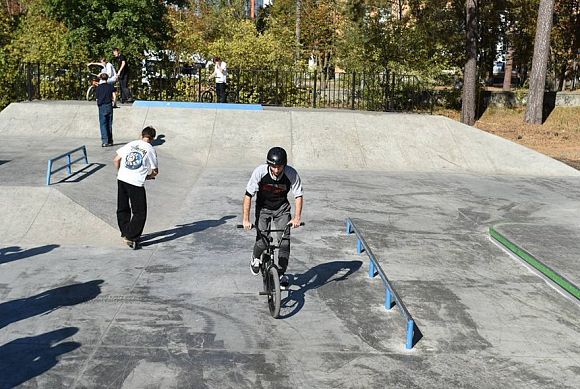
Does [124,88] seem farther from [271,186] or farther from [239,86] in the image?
[271,186]

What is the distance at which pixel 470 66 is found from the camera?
24.9m

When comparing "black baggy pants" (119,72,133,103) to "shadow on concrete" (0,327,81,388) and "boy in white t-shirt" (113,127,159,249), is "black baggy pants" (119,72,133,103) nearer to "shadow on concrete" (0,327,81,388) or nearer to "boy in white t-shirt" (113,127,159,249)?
"boy in white t-shirt" (113,127,159,249)

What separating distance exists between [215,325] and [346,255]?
3241 mm

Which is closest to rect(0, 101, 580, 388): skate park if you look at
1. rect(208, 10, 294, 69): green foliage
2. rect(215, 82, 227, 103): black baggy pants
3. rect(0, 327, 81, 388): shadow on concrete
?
rect(0, 327, 81, 388): shadow on concrete

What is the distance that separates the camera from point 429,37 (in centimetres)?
2802

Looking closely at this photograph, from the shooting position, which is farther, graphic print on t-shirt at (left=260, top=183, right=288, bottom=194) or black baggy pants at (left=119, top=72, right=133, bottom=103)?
black baggy pants at (left=119, top=72, right=133, bottom=103)

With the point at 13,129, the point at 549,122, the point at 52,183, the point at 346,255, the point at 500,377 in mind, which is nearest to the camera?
the point at 500,377

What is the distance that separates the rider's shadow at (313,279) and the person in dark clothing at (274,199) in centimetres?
34

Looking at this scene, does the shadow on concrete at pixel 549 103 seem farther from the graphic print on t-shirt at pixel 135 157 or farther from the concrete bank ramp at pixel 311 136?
the graphic print on t-shirt at pixel 135 157


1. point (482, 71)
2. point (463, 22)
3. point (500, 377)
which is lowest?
point (500, 377)

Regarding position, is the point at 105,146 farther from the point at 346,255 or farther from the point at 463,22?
the point at 463,22

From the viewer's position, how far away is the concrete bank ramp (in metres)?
17.6

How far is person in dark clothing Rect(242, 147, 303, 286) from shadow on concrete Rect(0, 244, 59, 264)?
3640 millimetres

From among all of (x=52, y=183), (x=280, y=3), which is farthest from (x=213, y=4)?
(x=52, y=183)
